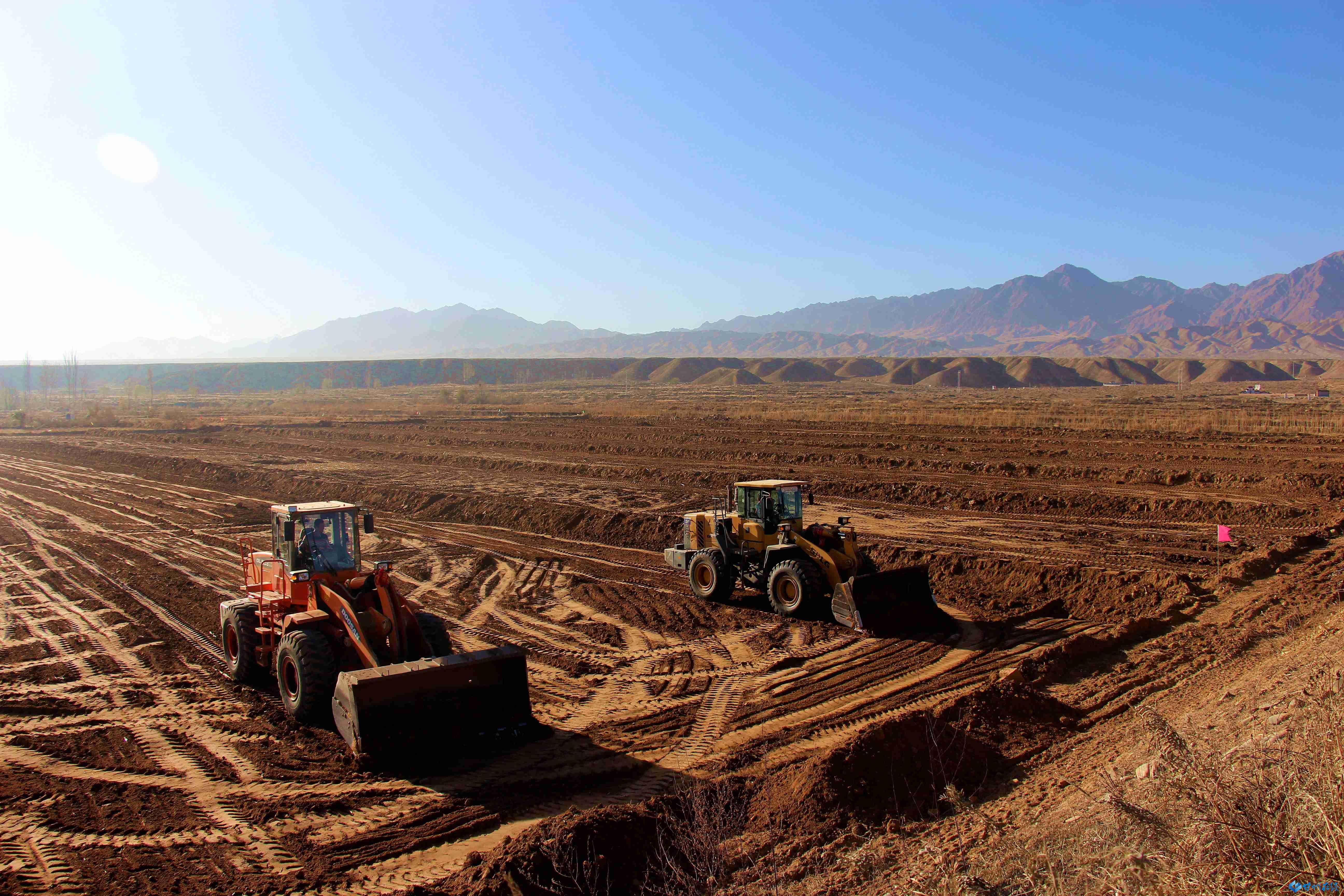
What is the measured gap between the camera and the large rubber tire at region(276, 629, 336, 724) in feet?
29.6

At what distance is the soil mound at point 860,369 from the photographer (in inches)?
5477


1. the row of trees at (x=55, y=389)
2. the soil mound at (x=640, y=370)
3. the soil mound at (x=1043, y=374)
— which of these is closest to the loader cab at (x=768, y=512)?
the row of trees at (x=55, y=389)

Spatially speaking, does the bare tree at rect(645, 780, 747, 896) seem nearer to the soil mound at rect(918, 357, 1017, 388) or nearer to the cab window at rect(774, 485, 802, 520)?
the cab window at rect(774, 485, 802, 520)

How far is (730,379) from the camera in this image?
12306cm

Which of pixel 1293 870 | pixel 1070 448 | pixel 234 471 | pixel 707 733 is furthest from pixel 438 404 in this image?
pixel 1293 870

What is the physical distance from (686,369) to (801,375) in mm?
20641

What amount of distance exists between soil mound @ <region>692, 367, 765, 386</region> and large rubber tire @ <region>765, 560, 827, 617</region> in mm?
102103

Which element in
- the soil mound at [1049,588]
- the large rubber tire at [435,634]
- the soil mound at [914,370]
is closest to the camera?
the large rubber tire at [435,634]

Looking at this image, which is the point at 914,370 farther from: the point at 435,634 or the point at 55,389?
the point at 55,389

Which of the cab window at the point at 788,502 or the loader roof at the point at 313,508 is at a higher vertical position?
the loader roof at the point at 313,508

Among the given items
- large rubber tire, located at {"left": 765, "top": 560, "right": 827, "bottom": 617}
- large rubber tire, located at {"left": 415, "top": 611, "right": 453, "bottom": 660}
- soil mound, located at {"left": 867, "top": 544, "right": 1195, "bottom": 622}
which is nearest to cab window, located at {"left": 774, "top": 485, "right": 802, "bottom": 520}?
large rubber tire, located at {"left": 765, "top": 560, "right": 827, "bottom": 617}

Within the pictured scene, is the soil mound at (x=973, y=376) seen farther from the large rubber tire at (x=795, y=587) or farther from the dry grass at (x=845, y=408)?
the large rubber tire at (x=795, y=587)

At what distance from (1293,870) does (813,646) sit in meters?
8.31

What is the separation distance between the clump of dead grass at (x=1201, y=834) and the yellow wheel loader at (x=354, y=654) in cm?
486
